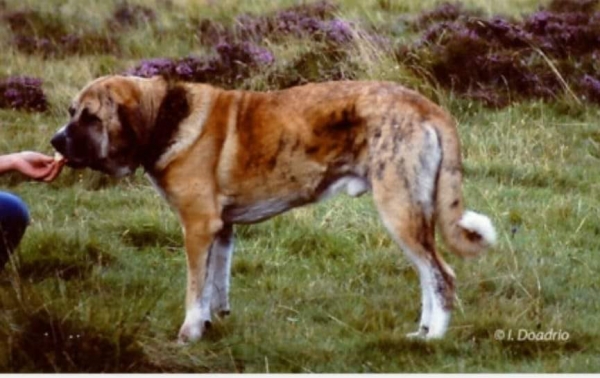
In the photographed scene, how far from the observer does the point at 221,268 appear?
284 cm

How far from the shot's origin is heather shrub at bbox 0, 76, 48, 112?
297 cm

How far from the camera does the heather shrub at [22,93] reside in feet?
9.74

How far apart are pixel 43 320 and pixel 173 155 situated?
1.48 ft

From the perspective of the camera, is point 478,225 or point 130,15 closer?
point 478,225

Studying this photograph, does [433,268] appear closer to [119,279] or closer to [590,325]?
[590,325]

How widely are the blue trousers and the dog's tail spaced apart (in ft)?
3.03

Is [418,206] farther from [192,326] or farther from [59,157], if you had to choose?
[59,157]

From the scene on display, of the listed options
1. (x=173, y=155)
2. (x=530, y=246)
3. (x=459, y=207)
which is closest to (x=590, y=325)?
(x=530, y=246)

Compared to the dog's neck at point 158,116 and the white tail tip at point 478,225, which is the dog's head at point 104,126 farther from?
the white tail tip at point 478,225

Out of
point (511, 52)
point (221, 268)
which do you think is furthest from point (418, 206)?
point (511, 52)

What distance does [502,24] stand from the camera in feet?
9.90

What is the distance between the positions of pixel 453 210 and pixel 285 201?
383 mm

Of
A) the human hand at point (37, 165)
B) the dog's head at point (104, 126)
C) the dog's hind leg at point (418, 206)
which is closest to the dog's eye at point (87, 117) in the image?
the dog's head at point (104, 126)

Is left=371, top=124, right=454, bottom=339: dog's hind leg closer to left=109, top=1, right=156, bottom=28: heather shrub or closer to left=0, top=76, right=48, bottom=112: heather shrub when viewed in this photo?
left=109, top=1, right=156, bottom=28: heather shrub
